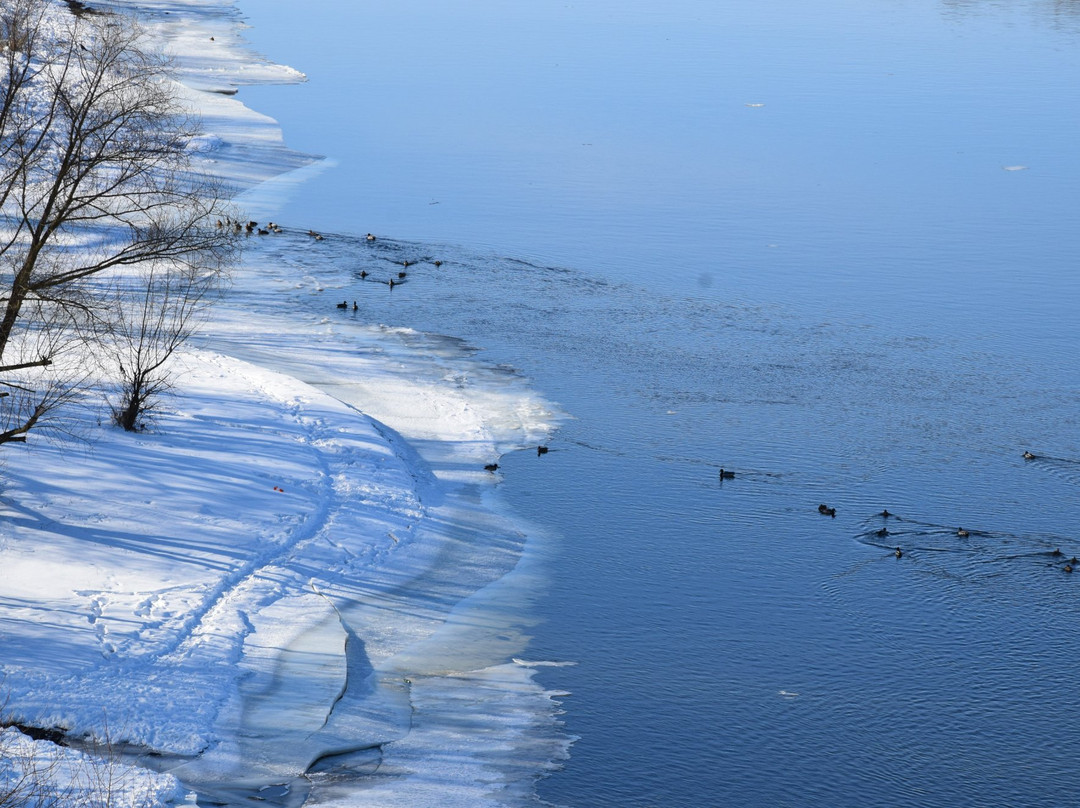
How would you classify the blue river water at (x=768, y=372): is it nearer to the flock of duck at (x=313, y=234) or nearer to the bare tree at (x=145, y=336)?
the flock of duck at (x=313, y=234)

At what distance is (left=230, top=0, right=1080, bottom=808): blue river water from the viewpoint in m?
13.7

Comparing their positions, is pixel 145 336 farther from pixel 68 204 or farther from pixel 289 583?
pixel 289 583

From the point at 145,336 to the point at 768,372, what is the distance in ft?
35.7

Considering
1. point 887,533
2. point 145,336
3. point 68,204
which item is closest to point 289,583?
point 68,204

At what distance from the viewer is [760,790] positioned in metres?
12.5

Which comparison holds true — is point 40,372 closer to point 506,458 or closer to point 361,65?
point 506,458

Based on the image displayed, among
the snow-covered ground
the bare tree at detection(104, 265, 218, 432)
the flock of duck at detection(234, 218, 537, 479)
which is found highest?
the flock of duck at detection(234, 218, 537, 479)

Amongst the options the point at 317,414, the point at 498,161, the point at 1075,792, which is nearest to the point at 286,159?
the point at 498,161

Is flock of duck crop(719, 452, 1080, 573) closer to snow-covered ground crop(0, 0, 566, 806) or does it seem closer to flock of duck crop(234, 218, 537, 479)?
snow-covered ground crop(0, 0, 566, 806)

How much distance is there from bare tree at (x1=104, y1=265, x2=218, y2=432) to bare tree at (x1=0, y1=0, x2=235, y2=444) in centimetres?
46

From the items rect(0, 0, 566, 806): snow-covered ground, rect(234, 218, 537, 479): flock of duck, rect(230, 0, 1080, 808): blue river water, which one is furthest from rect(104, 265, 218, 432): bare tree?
rect(230, 0, 1080, 808): blue river water

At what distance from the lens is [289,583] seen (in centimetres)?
1577

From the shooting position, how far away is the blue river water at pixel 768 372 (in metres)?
13.7

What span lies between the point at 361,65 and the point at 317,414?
34150 millimetres
